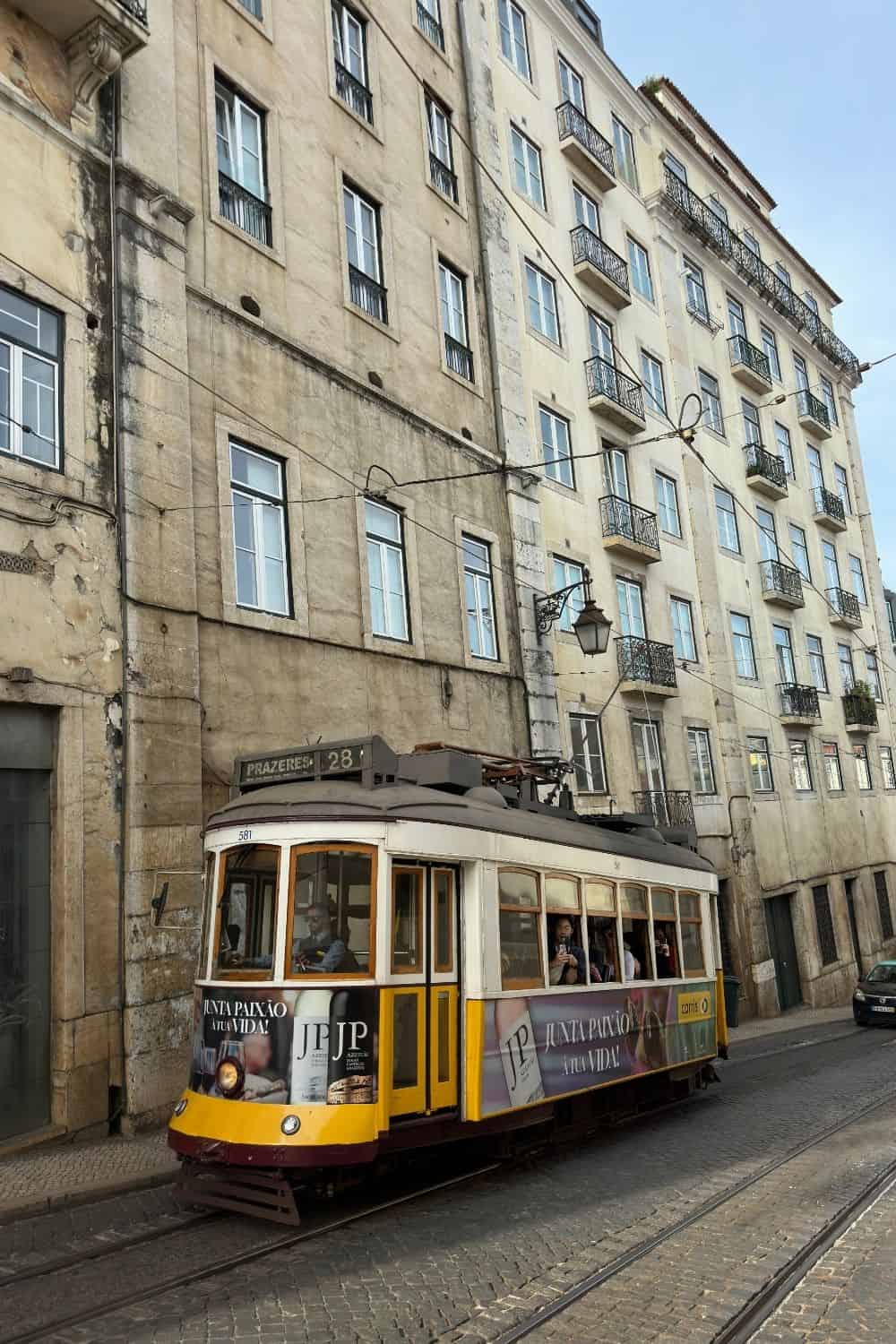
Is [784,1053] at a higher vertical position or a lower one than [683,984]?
lower

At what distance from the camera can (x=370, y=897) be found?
6879 millimetres

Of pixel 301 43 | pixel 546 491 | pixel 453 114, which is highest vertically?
pixel 453 114

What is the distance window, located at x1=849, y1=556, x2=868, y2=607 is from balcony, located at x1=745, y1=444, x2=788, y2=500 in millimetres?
6763

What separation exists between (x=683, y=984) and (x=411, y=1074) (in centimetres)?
473

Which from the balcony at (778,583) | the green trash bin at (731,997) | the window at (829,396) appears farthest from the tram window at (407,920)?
the window at (829,396)

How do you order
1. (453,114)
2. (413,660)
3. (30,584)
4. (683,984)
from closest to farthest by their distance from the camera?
(30,584)
(683,984)
(413,660)
(453,114)

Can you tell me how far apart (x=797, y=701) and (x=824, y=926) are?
6.07 meters

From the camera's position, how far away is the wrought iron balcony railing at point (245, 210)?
12742mm

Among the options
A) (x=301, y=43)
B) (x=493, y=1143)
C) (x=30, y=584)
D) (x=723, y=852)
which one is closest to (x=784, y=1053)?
(x=723, y=852)

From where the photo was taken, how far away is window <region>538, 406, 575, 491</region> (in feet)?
63.5

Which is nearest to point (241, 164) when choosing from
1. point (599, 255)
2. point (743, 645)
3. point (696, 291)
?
point (599, 255)

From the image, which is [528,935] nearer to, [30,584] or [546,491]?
[30,584]

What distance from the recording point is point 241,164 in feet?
43.5

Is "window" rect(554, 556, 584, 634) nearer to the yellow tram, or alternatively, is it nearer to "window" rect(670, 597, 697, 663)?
"window" rect(670, 597, 697, 663)
